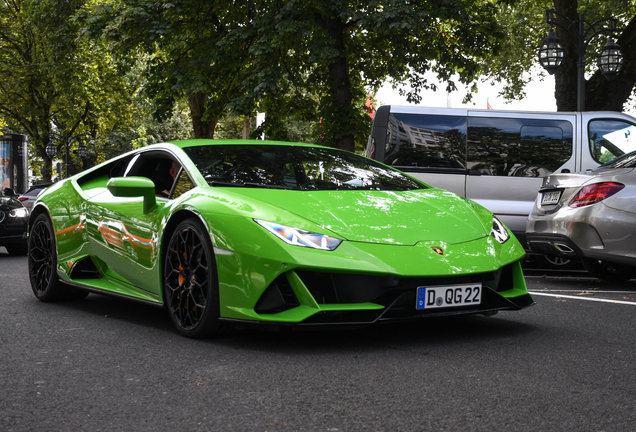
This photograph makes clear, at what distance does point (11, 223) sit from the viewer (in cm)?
1220

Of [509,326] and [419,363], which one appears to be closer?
[419,363]

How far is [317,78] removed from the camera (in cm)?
1861

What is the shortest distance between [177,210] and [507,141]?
249 inches

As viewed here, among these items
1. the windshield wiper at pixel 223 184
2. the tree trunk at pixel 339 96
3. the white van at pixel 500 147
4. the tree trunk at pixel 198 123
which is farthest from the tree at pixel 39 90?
the windshield wiper at pixel 223 184

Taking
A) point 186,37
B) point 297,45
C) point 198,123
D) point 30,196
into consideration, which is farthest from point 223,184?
point 198,123

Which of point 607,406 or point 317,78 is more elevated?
point 317,78

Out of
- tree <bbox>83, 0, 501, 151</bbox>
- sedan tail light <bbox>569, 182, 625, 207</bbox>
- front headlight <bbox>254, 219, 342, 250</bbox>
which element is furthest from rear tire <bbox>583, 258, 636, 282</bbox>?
tree <bbox>83, 0, 501, 151</bbox>

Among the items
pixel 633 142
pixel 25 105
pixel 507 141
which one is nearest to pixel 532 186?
pixel 507 141

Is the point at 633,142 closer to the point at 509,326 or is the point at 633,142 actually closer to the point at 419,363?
the point at 509,326

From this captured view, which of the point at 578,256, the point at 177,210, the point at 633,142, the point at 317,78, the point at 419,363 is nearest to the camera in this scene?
the point at 419,363

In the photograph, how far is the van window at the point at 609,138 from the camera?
32.4 feet

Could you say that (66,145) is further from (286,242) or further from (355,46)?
(286,242)

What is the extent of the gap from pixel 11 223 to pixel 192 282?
8.66 m

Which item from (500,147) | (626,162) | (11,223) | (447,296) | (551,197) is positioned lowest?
(11,223)
